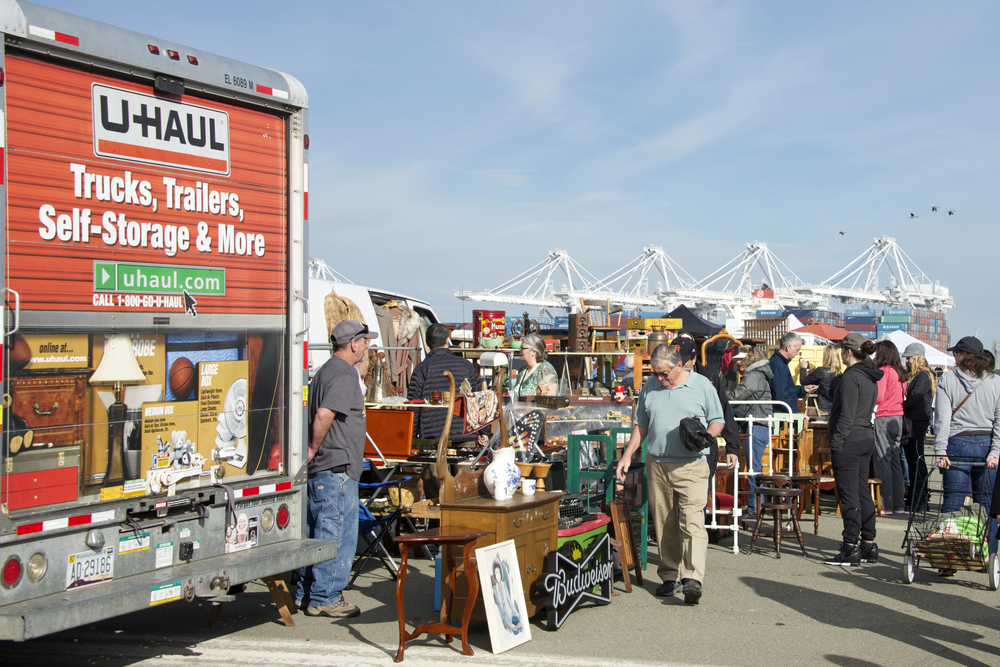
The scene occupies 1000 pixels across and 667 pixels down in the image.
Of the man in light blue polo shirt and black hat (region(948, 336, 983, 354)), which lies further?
black hat (region(948, 336, 983, 354))

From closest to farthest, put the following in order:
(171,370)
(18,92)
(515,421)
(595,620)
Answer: (18,92), (171,370), (595,620), (515,421)

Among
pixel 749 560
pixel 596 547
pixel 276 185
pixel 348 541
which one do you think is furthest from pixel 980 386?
pixel 276 185

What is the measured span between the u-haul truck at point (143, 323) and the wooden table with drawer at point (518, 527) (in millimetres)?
868

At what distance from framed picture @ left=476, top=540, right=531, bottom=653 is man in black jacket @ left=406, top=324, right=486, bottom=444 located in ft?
9.12

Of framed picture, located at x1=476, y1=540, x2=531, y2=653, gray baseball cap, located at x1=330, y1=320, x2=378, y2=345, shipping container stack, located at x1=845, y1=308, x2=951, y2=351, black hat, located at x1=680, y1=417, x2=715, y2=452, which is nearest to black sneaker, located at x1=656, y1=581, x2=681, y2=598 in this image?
black hat, located at x1=680, y1=417, x2=715, y2=452

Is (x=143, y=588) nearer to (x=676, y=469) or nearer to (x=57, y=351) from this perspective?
(x=57, y=351)

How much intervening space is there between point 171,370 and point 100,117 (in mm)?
1273

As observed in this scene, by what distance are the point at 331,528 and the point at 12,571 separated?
1.98 meters

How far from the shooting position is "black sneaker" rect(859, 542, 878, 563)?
7035 millimetres

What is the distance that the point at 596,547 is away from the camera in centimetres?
566

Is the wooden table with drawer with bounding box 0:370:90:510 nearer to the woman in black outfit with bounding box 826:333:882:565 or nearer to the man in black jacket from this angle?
the man in black jacket

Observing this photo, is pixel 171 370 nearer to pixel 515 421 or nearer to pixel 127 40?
pixel 127 40

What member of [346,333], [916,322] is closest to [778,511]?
[346,333]

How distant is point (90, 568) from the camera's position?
4.00 m
